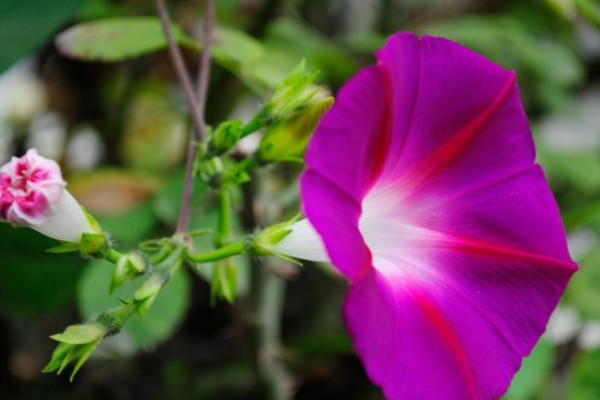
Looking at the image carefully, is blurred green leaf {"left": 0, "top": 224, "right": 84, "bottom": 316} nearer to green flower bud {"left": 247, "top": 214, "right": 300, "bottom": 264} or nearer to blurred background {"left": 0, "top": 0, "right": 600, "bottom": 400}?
blurred background {"left": 0, "top": 0, "right": 600, "bottom": 400}

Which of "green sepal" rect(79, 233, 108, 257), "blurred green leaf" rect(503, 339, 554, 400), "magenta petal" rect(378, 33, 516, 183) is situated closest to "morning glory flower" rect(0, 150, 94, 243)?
"green sepal" rect(79, 233, 108, 257)

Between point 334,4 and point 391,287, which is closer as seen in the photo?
point 391,287

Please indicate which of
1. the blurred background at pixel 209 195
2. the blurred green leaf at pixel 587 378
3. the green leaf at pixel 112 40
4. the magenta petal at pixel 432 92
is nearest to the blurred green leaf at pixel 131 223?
the blurred background at pixel 209 195

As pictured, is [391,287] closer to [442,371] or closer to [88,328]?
[442,371]

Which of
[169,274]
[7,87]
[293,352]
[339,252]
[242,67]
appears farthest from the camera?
[7,87]

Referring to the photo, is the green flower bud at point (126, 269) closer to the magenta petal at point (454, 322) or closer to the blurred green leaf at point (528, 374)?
the magenta petal at point (454, 322)

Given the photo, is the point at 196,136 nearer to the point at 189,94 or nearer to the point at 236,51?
the point at 189,94

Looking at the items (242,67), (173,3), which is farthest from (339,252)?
(173,3)
